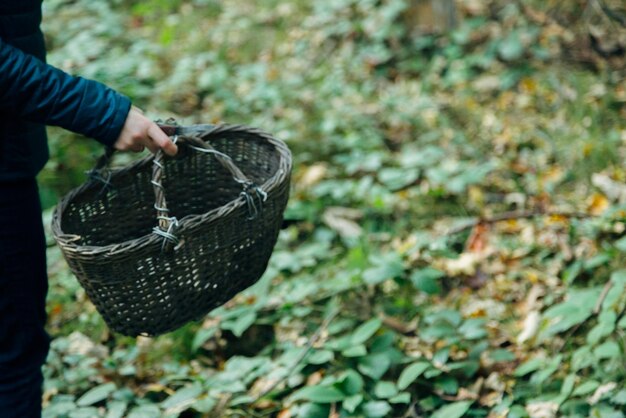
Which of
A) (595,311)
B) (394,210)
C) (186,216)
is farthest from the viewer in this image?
(394,210)

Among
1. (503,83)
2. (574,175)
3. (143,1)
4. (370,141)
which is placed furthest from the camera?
(143,1)

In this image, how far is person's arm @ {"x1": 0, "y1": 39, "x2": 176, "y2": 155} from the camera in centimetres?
190

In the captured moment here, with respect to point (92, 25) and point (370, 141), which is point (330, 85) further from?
point (92, 25)

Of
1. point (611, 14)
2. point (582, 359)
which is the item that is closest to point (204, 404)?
point (582, 359)

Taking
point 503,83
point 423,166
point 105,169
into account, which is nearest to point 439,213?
point 423,166

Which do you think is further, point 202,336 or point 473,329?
point 202,336

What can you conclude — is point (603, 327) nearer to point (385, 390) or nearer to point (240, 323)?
point (385, 390)

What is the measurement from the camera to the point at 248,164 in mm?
2477

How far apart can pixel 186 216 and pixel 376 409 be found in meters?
0.84

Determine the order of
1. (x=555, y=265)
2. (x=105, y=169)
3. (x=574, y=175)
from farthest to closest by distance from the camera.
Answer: (x=574, y=175) < (x=555, y=265) < (x=105, y=169)

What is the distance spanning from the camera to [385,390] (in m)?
2.53

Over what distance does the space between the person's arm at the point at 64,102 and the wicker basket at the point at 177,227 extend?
136 millimetres

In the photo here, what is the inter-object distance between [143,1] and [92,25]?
155 centimetres

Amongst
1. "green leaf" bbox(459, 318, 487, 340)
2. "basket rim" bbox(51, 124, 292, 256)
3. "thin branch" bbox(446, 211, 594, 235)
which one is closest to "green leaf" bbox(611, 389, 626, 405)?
"green leaf" bbox(459, 318, 487, 340)
